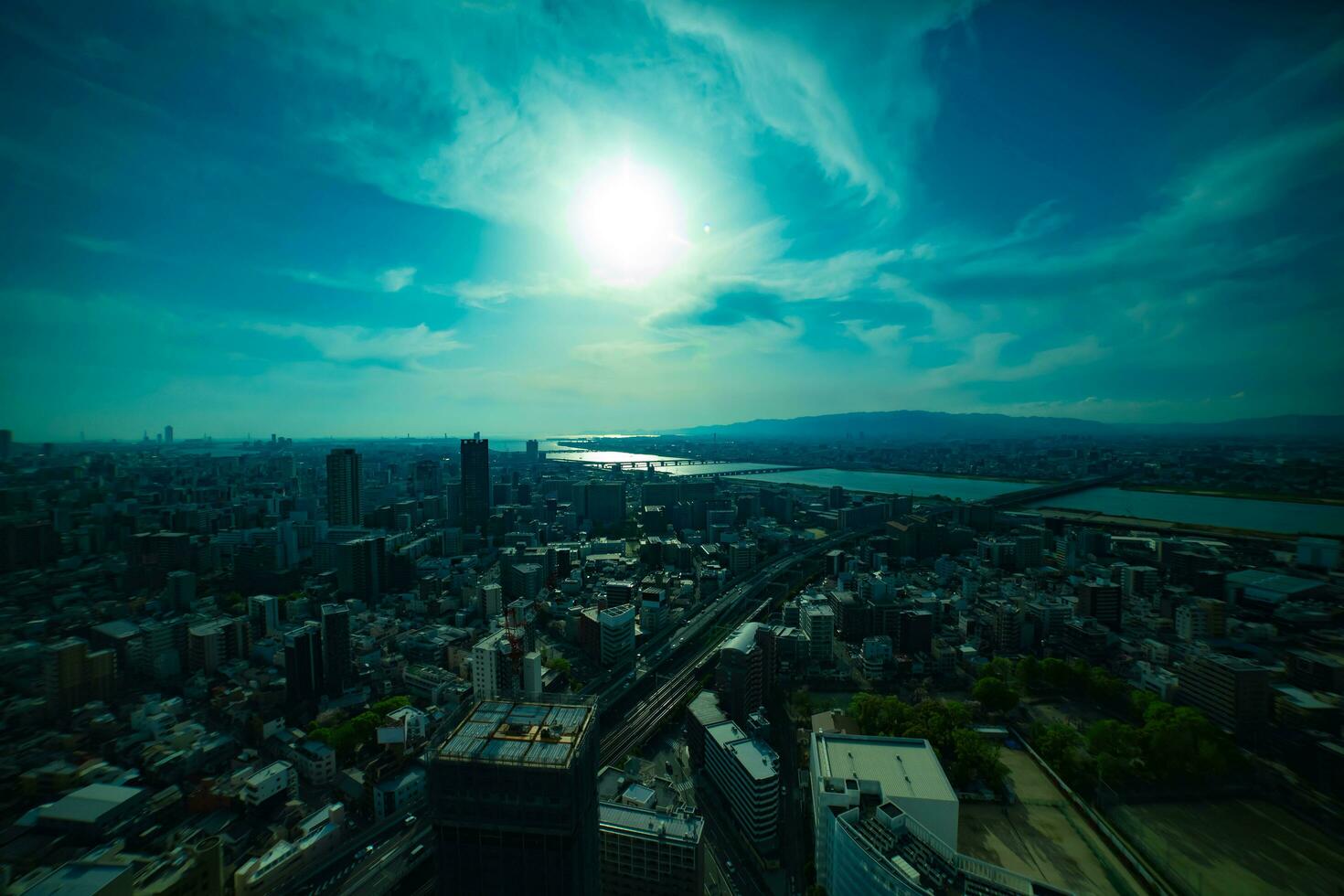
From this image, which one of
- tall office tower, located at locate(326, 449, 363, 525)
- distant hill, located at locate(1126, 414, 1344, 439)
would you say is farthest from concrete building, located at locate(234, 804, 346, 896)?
tall office tower, located at locate(326, 449, 363, 525)

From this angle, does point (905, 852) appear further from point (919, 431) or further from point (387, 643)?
point (919, 431)

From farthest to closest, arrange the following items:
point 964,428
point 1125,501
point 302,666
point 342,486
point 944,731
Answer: point 964,428, point 1125,501, point 342,486, point 302,666, point 944,731

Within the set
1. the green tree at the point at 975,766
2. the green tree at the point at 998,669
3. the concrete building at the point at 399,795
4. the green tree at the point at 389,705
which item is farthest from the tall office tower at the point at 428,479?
the green tree at the point at 975,766

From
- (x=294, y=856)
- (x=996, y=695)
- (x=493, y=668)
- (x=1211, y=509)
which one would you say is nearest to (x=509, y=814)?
(x=294, y=856)

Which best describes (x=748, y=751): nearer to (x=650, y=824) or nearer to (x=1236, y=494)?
(x=650, y=824)

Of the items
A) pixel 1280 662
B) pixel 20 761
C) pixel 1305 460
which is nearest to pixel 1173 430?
pixel 1305 460

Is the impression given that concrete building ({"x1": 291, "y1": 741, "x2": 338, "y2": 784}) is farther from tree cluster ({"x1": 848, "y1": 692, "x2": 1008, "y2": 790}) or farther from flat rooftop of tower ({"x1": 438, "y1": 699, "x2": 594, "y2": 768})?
tree cluster ({"x1": 848, "y1": 692, "x2": 1008, "y2": 790})
